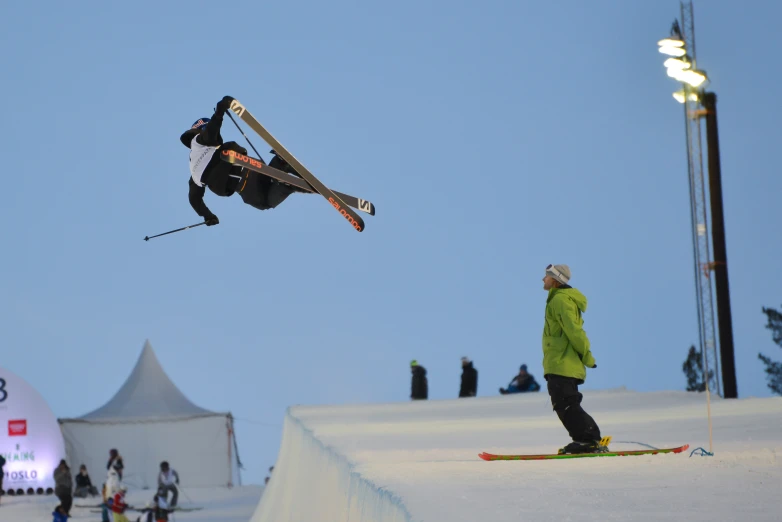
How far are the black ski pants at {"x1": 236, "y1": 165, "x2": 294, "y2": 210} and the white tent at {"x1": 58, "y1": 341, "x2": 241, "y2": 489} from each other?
19.3m

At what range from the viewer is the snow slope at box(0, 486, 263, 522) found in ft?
63.0

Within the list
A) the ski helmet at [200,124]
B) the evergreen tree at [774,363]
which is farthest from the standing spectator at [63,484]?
the evergreen tree at [774,363]

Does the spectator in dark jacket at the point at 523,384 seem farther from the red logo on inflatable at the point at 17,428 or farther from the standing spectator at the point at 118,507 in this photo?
the red logo on inflatable at the point at 17,428

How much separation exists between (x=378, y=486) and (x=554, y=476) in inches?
38.3

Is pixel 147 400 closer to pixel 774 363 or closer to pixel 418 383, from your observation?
pixel 418 383

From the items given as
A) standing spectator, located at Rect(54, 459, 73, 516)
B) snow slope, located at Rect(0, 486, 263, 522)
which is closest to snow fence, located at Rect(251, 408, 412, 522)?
standing spectator, located at Rect(54, 459, 73, 516)

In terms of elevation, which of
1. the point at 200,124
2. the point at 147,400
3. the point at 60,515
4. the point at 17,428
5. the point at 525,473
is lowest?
the point at 60,515

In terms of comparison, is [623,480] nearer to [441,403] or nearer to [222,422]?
[441,403]

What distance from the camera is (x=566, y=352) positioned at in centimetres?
711

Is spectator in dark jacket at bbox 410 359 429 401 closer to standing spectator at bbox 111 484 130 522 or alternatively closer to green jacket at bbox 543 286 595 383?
standing spectator at bbox 111 484 130 522

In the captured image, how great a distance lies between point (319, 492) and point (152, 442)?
20.7 m

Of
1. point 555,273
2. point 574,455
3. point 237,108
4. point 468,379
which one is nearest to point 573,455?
point 574,455

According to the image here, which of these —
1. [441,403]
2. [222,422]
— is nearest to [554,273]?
[441,403]

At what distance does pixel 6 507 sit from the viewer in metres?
21.9
